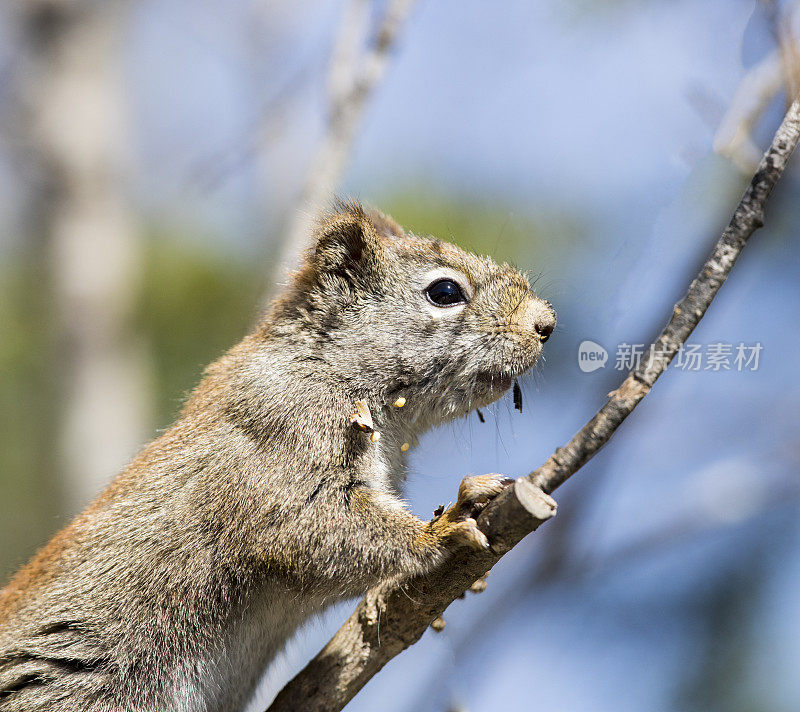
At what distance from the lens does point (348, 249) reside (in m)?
3.66

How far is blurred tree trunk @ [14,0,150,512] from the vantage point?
340 inches

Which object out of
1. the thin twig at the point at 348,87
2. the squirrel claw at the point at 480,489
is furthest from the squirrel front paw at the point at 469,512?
the thin twig at the point at 348,87

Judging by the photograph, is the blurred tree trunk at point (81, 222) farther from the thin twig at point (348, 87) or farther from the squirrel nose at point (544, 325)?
the squirrel nose at point (544, 325)

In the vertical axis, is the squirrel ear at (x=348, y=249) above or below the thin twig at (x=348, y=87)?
below

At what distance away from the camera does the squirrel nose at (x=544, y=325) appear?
3.38 metres

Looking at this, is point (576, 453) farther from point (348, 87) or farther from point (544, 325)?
point (348, 87)

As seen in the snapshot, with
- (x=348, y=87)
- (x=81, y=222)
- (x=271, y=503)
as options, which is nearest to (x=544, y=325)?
(x=271, y=503)

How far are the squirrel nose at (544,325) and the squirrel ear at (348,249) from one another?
76 centimetres

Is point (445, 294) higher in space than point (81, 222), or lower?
higher

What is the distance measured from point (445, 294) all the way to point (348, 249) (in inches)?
19.4

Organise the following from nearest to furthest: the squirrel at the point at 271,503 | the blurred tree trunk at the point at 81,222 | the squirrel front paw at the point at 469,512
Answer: the squirrel front paw at the point at 469,512, the squirrel at the point at 271,503, the blurred tree trunk at the point at 81,222

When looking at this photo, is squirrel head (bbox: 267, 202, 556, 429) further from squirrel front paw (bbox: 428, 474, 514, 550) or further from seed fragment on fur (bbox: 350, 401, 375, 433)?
squirrel front paw (bbox: 428, 474, 514, 550)

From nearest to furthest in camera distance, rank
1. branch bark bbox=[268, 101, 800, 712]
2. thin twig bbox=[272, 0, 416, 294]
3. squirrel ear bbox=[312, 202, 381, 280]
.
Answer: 1. branch bark bbox=[268, 101, 800, 712]
2. squirrel ear bbox=[312, 202, 381, 280]
3. thin twig bbox=[272, 0, 416, 294]

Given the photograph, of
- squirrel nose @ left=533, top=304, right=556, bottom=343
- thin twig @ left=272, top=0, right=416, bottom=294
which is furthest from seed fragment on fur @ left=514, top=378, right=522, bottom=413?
thin twig @ left=272, top=0, right=416, bottom=294
